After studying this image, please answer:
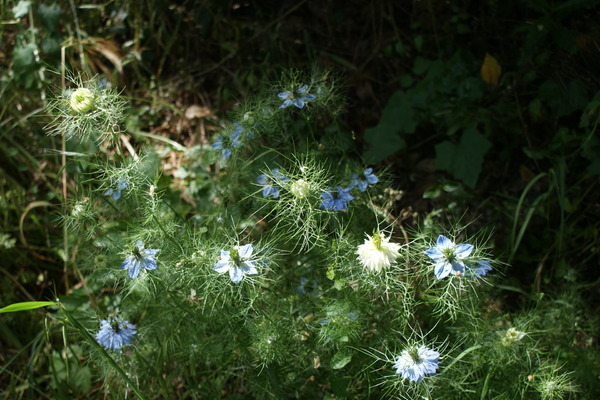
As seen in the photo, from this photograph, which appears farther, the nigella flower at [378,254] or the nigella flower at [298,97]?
the nigella flower at [298,97]

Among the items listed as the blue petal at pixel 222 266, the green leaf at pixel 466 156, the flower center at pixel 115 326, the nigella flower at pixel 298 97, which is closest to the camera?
the blue petal at pixel 222 266

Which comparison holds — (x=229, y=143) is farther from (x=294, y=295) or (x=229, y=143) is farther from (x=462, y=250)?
(x=462, y=250)

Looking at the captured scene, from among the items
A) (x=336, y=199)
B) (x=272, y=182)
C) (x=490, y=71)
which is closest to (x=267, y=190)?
(x=272, y=182)

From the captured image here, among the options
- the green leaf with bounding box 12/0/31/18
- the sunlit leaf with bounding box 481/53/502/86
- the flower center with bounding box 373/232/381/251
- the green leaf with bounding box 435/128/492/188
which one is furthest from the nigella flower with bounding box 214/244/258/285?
the green leaf with bounding box 12/0/31/18

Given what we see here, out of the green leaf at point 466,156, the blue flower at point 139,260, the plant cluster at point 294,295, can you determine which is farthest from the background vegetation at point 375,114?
the blue flower at point 139,260

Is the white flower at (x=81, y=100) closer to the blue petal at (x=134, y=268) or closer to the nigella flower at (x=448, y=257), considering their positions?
the blue petal at (x=134, y=268)

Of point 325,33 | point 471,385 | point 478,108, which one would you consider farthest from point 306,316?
point 325,33

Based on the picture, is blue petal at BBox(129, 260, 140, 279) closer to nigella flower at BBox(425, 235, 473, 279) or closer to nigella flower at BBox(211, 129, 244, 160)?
nigella flower at BBox(211, 129, 244, 160)

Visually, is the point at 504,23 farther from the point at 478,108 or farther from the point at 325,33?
the point at 325,33
